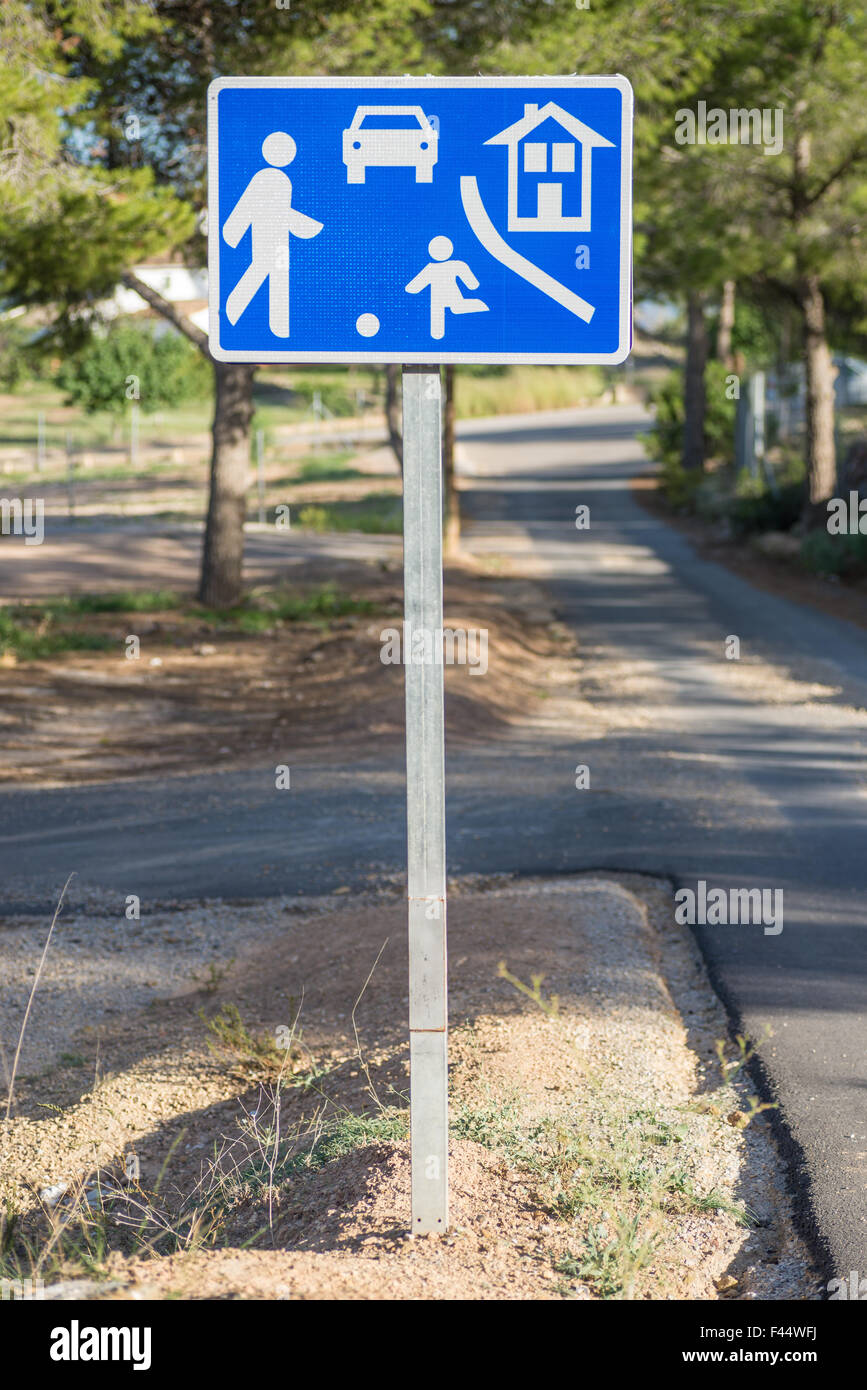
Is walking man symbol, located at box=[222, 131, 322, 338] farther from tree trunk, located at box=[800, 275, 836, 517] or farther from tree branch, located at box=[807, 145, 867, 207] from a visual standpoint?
tree trunk, located at box=[800, 275, 836, 517]

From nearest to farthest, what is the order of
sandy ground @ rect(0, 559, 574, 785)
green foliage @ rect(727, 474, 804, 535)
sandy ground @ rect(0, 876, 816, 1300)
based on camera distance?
sandy ground @ rect(0, 876, 816, 1300) < sandy ground @ rect(0, 559, 574, 785) < green foliage @ rect(727, 474, 804, 535)

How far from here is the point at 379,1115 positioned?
4402mm

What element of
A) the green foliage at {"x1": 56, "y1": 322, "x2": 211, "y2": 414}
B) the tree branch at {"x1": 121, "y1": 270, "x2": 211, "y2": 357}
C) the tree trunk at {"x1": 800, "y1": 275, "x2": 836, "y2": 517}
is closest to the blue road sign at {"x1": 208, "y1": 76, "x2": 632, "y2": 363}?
the tree branch at {"x1": 121, "y1": 270, "x2": 211, "y2": 357}

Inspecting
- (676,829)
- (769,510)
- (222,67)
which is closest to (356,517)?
(769,510)

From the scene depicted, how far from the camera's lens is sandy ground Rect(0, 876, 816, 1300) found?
3357 mm

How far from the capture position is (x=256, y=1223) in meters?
3.87

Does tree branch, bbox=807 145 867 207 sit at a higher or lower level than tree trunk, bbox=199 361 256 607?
higher

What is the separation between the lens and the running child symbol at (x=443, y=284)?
3.20m

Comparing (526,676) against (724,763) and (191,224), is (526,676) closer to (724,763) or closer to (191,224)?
(724,763)

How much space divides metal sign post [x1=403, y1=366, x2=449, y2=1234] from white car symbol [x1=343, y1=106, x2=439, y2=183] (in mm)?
463

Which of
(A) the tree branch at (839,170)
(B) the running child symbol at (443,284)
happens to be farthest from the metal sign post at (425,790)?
(A) the tree branch at (839,170)

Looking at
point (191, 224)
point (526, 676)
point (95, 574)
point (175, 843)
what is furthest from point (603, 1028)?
point (95, 574)

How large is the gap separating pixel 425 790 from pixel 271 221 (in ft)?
4.54

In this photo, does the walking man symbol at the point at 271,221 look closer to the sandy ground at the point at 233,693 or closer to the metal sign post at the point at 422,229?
the metal sign post at the point at 422,229
